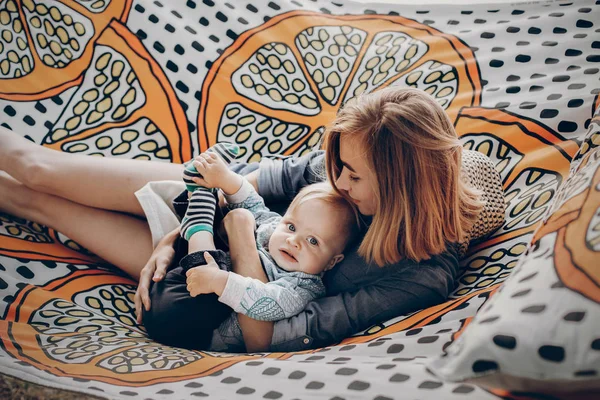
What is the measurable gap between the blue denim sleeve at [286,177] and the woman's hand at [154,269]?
24 centimetres

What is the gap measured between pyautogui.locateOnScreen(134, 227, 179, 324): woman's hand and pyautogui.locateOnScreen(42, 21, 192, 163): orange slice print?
39 centimetres

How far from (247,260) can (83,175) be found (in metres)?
0.47

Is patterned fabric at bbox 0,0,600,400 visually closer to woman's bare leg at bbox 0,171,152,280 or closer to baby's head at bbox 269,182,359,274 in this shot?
woman's bare leg at bbox 0,171,152,280

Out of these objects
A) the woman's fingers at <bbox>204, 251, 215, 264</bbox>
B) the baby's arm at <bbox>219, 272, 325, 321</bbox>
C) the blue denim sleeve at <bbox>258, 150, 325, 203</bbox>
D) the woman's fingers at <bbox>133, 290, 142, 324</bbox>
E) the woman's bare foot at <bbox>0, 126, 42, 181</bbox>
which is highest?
the woman's bare foot at <bbox>0, 126, 42, 181</bbox>

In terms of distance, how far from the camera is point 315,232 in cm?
103

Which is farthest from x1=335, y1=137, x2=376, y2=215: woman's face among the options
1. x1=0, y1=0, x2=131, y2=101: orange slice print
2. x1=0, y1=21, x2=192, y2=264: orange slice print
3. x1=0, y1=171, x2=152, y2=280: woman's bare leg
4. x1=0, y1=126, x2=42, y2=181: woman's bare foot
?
x1=0, y1=0, x2=131, y2=101: orange slice print

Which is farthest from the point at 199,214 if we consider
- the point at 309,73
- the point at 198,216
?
the point at 309,73

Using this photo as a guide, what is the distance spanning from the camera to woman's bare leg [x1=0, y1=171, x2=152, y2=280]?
122 centimetres

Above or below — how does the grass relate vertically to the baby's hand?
below

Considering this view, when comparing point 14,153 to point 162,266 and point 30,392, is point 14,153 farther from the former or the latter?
point 30,392

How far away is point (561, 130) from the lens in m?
1.21

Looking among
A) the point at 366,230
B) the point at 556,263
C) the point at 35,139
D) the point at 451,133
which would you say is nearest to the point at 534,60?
the point at 451,133

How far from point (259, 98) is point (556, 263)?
1110mm

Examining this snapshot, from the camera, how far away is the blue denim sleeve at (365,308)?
96 centimetres
